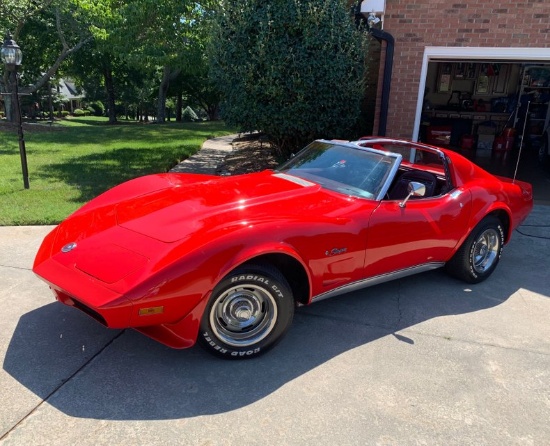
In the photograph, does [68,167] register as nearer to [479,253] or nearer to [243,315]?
[243,315]

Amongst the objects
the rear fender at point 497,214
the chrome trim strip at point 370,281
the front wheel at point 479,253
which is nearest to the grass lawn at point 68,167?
the chrome trim strip at point 370,281

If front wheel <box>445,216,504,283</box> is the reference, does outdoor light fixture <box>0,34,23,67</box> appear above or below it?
above

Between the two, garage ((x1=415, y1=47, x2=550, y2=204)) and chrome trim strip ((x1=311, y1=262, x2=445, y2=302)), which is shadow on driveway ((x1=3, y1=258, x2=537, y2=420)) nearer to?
chrome trim strip ((x1=311, y1=262, x2=445, y2=302))

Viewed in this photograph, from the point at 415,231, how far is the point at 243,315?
5.28 ft

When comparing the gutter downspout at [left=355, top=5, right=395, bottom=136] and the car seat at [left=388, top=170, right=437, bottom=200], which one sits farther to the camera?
the gutter downspout at [left=355, top=5, right=395, bottom=136]

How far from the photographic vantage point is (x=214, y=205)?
334 cm

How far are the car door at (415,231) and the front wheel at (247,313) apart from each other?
82 cm

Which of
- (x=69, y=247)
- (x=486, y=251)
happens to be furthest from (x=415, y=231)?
(x=69, y=247)

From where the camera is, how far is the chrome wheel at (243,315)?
9.61 ft

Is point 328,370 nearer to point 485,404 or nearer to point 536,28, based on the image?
point 485,404

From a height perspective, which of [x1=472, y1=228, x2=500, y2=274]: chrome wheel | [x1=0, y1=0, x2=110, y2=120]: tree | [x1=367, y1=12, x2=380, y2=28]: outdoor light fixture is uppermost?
[x1=0, y1=0, x2=110, y2=120]: tree

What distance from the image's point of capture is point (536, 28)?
7.06 meters

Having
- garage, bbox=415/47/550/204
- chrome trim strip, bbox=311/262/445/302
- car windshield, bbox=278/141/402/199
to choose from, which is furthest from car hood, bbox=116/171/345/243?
garage, bbox=415/47/550/204

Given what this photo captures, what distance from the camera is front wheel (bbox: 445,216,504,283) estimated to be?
429 centimetres
